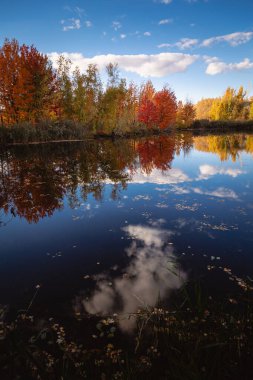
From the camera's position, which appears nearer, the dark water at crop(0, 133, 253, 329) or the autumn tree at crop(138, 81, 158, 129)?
the dark water at crop(0, 133, 253, 329)

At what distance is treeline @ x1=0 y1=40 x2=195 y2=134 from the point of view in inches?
1304

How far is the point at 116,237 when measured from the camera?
6.76m

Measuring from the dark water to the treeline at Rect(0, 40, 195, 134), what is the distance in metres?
23.4

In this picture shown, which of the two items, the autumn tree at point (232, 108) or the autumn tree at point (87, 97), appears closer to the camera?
the autumn tree at point (87, 97)

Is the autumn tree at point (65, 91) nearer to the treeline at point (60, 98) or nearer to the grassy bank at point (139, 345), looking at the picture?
the treeline at point (60, 98)

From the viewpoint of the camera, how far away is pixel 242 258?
5.48 metres

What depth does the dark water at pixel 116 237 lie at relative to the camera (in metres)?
4.52

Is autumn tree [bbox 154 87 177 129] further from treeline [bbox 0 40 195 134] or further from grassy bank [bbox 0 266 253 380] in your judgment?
grassy bank [bbox 0 266 253 380]

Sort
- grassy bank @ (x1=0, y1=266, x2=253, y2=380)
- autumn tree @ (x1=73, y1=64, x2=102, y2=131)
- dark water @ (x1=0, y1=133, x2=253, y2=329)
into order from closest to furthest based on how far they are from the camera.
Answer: grassy bank @ (x1=0, y1=266, x2=253, y2=380) → dark water @ (x1=0, y1=133, x2=253, y2=329) → autumn tree @ (x1=73, y1=64, x2=102, y2=131)

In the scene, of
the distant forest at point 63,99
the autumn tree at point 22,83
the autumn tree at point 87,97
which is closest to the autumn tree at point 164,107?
the distant forest at point 63,99

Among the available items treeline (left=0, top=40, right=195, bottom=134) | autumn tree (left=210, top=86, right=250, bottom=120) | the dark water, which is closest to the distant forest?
treeline (left=0, top=40, right=195, bottom=134)

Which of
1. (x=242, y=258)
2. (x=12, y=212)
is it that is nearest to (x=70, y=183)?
(x=12, y=212)

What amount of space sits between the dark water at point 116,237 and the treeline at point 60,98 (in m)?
23.4

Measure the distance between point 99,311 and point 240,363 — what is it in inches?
82.6
